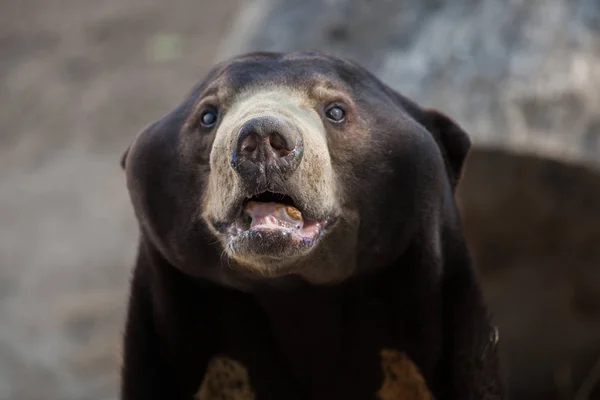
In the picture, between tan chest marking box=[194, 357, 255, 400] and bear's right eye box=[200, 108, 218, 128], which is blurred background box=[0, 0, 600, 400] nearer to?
tan chest marking box=[194, 357, 255, 400]

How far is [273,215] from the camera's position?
10.0 feet

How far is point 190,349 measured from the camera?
3.57 m

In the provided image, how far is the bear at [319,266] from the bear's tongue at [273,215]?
1.5 inches

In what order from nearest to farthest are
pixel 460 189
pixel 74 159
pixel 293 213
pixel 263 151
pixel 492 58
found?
pixel 263 151
pixel 293 213
pixel 492 58
pixel 460 189
pixel 74 159

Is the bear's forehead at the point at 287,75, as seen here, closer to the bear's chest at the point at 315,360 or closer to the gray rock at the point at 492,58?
the bear's chest at the point at 315,360

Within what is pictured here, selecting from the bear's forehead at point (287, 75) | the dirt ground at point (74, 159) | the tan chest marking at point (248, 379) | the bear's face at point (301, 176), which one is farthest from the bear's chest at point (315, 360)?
the dirt ground at point (74, 159)

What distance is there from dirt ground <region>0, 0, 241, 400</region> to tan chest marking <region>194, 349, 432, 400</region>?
441 centimetres

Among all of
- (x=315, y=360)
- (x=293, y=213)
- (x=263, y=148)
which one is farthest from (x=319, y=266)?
(x=263, y=148)

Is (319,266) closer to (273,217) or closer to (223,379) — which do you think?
(273,217)

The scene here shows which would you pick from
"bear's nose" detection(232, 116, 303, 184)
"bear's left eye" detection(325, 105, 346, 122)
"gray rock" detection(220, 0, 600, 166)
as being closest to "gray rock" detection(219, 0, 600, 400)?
"gray rock" detection(220, 0, 600, 166)

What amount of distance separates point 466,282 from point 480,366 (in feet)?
0.81

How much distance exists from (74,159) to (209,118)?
7.26m

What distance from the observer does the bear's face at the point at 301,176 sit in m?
3.10

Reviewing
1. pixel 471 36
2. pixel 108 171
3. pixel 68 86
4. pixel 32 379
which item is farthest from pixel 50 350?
pixel 471 36
